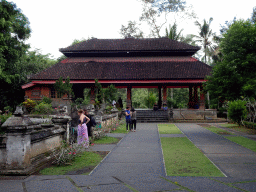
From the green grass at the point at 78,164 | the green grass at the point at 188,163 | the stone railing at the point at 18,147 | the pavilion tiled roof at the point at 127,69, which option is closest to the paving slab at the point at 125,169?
the green grass at the point at 188,163

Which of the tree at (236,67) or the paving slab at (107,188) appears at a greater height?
the tree at (236,67)

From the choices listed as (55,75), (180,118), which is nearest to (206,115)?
(180,118)

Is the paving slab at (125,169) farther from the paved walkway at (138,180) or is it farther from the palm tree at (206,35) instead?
the palm tree at (206,35)

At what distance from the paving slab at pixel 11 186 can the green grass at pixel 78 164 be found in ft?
2.73

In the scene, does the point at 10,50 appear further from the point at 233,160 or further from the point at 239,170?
the point at 239,170

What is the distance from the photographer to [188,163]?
7.02 m

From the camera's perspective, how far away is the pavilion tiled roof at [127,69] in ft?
86.3

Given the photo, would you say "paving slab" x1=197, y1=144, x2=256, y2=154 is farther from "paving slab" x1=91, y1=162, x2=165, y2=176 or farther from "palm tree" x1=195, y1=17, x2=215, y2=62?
"palm tree" x1=195, y1=17, x2=215, y2=62

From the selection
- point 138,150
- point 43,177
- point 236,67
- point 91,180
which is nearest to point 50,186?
point 43,177

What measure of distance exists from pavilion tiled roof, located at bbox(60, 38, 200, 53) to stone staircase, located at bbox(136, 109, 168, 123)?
7708 mm

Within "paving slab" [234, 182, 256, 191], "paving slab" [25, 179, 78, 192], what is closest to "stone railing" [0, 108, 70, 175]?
"paving slab" [25, 179, 78, 192]

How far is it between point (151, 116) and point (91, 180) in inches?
797

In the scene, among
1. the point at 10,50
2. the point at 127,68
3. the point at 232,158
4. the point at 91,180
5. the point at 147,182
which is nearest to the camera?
the point at 147,182

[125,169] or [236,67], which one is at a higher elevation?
[236,67]
